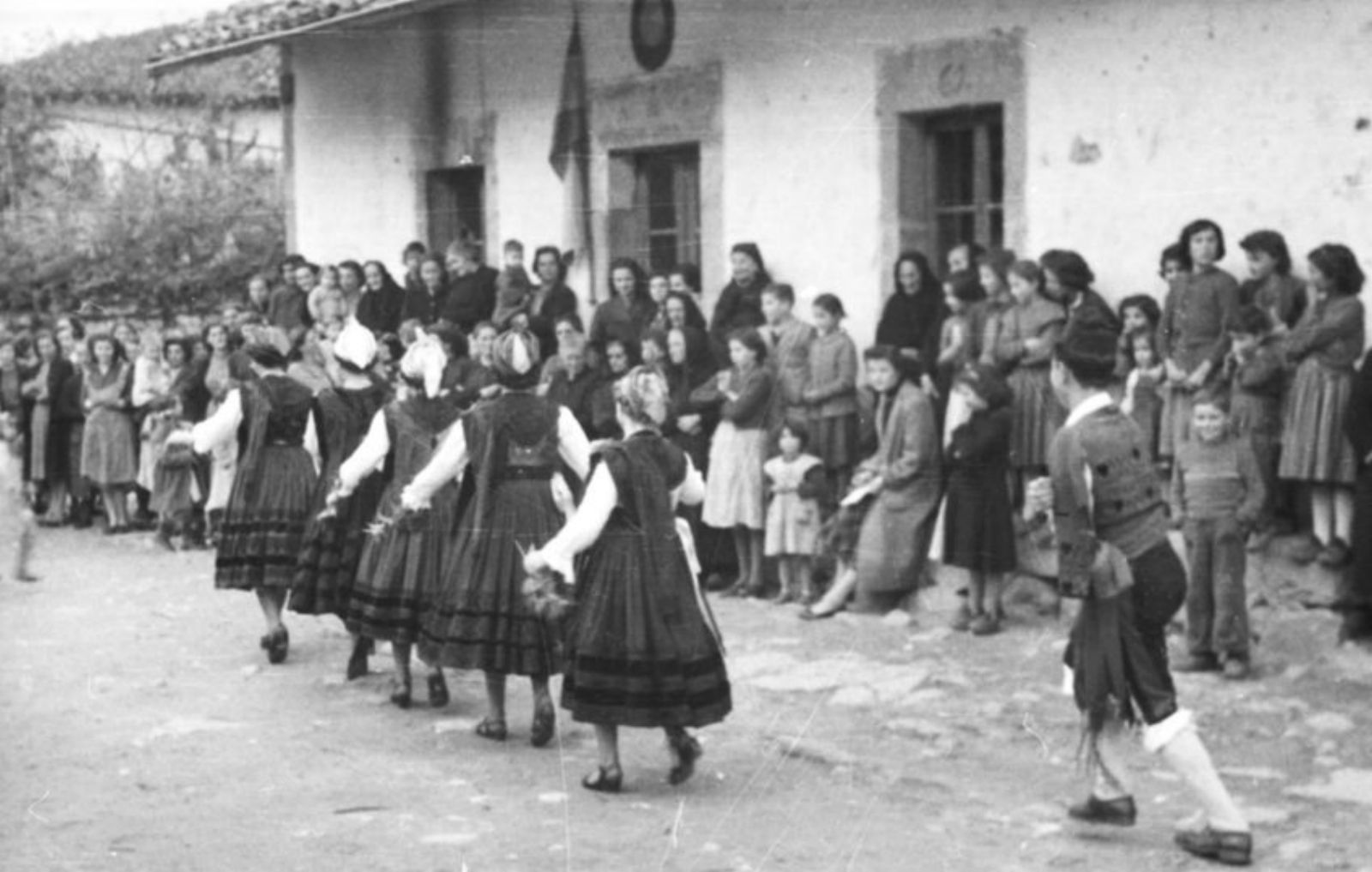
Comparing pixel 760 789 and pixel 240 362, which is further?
pixel 240 362

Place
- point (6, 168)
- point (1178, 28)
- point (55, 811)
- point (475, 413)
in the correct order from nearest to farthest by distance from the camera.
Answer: point (55, 811)
point (475, 413)
point (1178, 28)
point (6, 168)

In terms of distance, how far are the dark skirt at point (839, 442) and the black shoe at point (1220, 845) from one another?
5.42 metres

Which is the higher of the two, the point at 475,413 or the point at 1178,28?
the point at 1178,28

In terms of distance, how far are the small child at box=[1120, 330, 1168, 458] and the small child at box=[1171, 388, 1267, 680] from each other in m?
0.80

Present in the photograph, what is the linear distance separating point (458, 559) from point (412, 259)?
8.43m

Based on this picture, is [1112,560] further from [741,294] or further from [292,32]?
[292,32]

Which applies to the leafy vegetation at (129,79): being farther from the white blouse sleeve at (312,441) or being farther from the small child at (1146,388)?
the small child at (1146,388)

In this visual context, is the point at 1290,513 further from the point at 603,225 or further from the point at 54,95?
the point at 54,95

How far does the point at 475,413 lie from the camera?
796 centimetres

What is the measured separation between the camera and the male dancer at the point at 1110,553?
6402mm

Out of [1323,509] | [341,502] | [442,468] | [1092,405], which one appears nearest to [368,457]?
[341,502]

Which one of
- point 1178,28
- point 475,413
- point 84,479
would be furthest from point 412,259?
point 475,413

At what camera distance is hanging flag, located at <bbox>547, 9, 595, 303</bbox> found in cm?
1485

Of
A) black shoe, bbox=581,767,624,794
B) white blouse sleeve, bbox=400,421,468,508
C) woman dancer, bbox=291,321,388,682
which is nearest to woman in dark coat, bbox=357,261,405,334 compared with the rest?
woman dancer, bbox=291,321,388,682
